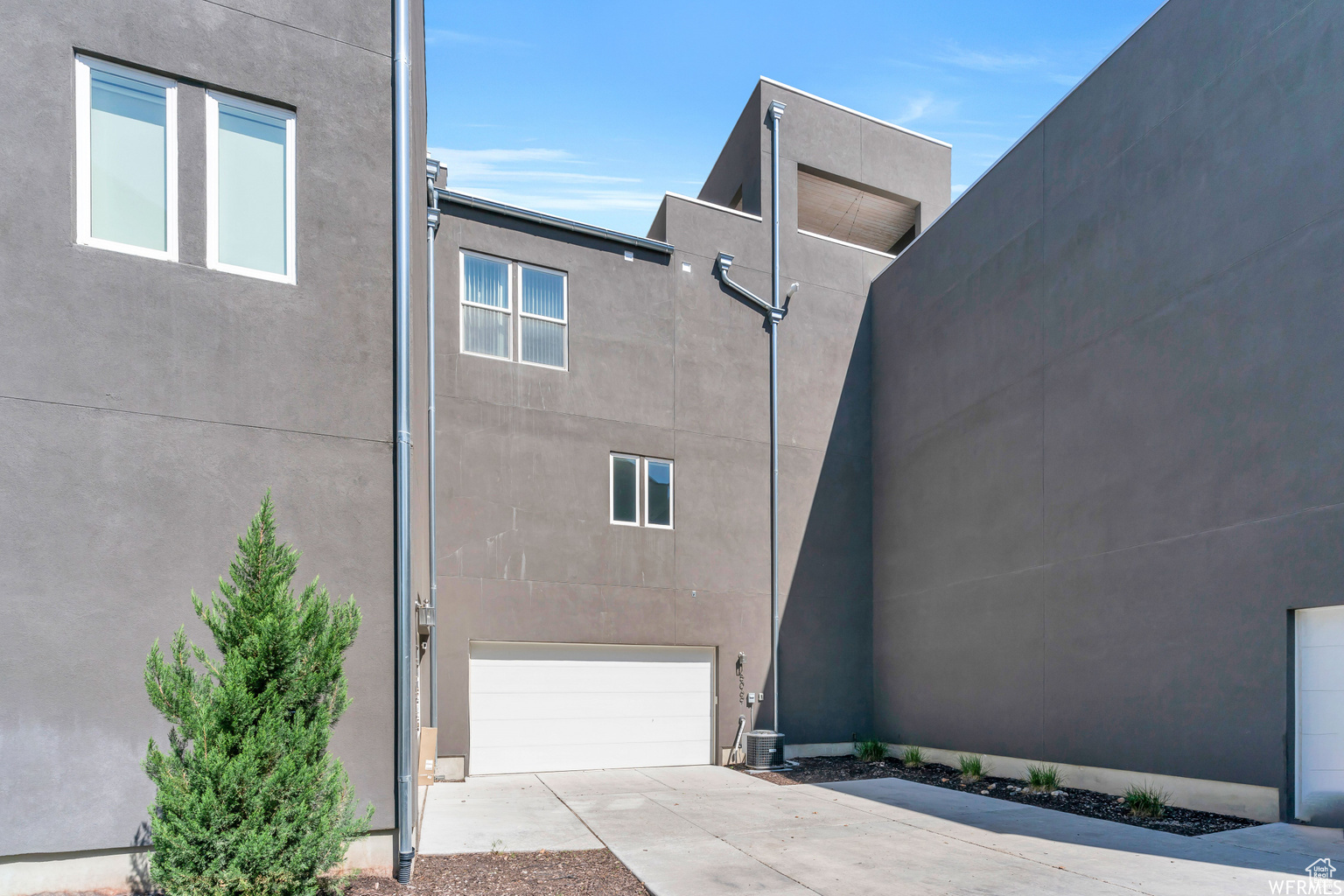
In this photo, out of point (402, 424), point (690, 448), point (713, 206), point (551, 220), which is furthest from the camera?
point (713, 206)

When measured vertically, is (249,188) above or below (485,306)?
below

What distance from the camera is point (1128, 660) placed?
9.59 metres

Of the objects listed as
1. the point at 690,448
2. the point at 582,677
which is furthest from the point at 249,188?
the point at 582,677

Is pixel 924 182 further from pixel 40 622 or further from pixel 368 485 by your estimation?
pixel 40 622

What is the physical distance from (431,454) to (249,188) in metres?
6.07

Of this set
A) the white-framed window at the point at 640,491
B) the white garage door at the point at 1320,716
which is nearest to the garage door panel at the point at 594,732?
the white-framed window at the point at 640,491

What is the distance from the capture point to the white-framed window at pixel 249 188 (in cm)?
573

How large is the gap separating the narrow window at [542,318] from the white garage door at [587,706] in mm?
4403

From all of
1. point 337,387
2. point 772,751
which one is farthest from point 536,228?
point 772,751

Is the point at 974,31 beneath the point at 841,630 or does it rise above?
above

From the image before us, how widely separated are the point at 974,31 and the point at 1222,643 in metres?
8.14

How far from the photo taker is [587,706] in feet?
41.5

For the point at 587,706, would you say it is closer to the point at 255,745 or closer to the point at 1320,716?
the point at 255,745

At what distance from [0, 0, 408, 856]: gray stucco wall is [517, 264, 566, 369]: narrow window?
259 inches
